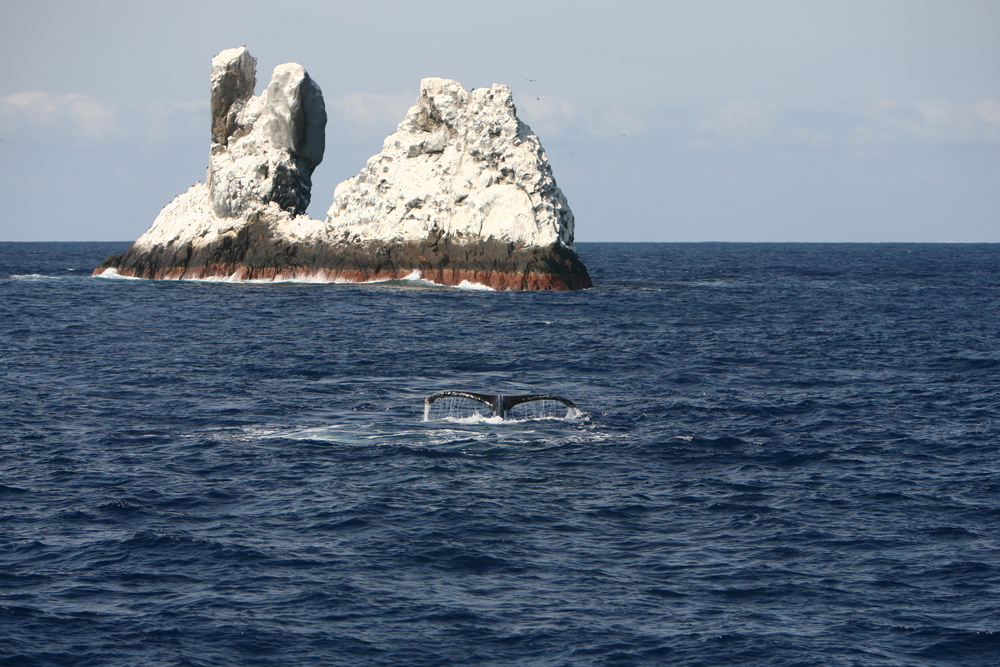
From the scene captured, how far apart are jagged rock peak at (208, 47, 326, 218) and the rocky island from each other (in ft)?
0.46

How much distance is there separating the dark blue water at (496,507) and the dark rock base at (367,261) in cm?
3454

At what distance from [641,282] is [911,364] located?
2406 inches

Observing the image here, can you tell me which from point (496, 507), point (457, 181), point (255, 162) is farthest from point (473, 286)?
point (496, 507)

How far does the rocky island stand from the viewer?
98812mm

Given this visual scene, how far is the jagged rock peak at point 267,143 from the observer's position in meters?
112

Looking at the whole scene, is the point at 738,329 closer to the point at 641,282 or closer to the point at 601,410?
the point at 601,410

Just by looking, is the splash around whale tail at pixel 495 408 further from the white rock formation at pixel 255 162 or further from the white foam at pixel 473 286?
the white rock formation at pixel 255 162

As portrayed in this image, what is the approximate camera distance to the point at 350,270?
105 meters

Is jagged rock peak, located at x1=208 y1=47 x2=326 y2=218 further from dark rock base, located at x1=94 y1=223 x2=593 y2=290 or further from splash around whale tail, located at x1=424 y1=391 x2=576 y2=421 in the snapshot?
splash around whale tail, located at x1=424 y1=391 x2=576 y2=421

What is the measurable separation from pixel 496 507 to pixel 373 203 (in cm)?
7868

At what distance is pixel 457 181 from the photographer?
4023 inches

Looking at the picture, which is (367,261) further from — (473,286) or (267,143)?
(267,143)

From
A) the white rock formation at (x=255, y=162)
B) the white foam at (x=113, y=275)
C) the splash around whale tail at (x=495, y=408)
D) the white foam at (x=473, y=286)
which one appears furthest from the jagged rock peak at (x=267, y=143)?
the splash around whale tail at (x=495, y=408)

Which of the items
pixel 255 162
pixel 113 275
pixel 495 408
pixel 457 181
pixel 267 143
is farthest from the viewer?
pixel 113 275
